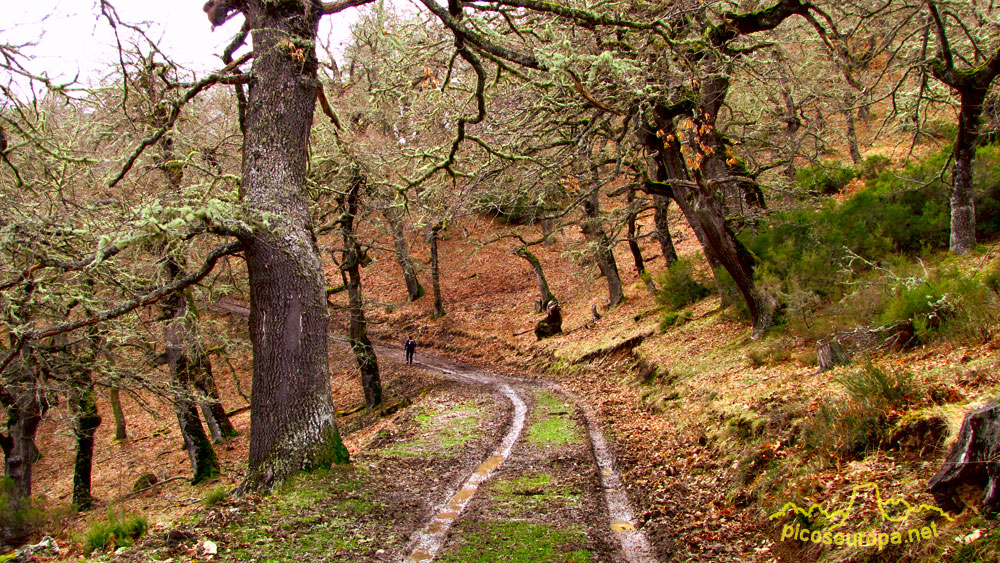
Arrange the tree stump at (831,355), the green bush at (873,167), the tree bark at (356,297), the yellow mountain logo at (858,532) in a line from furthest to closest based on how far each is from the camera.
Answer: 1. the green bush at (873,167)
2. the tree bark at (356,297)
3. the tree stump at (831,355)
4. the yellow mountain logo at (858,532)

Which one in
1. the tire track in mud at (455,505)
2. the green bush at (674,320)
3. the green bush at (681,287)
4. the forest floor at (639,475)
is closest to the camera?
the forest floor at (639,475)

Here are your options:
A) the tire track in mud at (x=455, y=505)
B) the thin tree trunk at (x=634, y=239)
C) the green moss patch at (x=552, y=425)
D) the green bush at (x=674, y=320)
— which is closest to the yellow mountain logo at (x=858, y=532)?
the tire track in mud at (x=455, y=505)

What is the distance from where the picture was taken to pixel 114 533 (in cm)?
484

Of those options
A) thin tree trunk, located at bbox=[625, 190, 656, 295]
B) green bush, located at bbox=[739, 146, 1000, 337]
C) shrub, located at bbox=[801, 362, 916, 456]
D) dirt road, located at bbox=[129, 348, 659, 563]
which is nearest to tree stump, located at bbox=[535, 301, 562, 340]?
thin tree trunk, located at bbox=[625, 190, 656, 295]

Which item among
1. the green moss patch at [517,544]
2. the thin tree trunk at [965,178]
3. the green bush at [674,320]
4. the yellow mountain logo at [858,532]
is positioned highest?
the thin tree trunk at [965,178]

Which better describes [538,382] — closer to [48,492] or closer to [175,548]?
[175,548]

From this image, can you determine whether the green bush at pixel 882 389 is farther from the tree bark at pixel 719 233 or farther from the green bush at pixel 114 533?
the green bush at pixel 114 533

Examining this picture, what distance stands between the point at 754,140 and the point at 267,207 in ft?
35.8

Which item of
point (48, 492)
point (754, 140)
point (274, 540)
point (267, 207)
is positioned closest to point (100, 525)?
point (274, 540)

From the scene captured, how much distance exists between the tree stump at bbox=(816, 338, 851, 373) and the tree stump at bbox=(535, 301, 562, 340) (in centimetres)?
1399

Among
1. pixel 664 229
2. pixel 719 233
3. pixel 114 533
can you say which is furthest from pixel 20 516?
pixel 664 229

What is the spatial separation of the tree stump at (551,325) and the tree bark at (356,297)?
23.7ft

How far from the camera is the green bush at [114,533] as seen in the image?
469cm

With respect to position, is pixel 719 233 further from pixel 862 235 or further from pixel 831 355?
pixel 831 355
